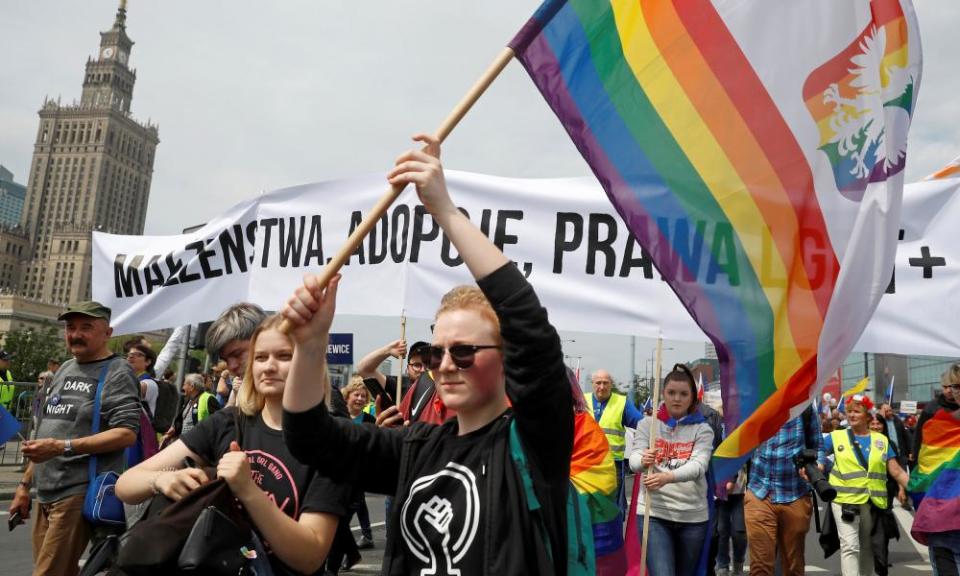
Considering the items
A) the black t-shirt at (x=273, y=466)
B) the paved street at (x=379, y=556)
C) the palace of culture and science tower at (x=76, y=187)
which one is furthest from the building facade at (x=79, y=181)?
the black t-shirt at (x=273, y=466)

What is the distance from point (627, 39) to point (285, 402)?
207cm

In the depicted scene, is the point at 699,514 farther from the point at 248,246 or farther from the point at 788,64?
the point at 248,246

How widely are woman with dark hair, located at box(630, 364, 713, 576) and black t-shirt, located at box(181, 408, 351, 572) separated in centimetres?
340

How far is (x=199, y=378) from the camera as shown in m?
11.5

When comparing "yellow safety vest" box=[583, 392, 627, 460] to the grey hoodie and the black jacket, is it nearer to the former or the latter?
the grey hoodie

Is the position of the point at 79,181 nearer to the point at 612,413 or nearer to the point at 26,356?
the point at 26,356

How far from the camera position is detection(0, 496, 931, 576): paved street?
7.56m

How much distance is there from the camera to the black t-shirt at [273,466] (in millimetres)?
2609

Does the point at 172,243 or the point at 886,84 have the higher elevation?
the point at 886,84

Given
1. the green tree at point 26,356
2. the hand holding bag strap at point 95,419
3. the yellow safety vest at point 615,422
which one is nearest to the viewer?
the hand holding bag strap at point 95,419

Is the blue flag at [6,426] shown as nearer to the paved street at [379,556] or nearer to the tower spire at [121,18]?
the paved street at [379,556]

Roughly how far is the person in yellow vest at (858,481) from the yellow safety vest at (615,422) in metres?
2.23

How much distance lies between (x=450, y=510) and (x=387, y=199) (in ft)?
2.64

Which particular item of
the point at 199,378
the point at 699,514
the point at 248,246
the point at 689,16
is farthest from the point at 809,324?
the point at 199,378
